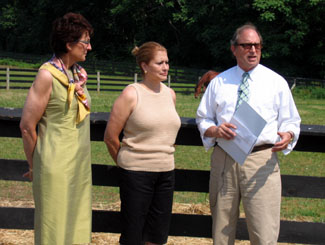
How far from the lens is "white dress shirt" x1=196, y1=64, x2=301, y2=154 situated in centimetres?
345

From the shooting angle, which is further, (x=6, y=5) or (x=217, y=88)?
(x=6, y=5)

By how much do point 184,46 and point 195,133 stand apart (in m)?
44.5

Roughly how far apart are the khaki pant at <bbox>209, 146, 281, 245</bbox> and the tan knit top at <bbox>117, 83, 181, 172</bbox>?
1.11 ft

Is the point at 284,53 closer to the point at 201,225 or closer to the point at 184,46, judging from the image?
the point at 184,46

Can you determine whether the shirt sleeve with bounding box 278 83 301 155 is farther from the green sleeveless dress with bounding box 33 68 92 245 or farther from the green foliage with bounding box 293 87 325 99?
the green foliage with bounding box 293 87 325 99

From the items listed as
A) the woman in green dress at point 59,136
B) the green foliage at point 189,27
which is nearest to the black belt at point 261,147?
the woman in green dress at point 59,136

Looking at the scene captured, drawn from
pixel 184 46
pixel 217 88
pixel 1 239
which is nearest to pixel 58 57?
pixel 217 88

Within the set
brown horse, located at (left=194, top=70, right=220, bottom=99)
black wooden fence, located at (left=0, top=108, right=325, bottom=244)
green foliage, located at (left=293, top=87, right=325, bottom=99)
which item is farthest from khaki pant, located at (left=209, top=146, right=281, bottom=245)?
green foliage, located at (left=293, top=87, right=325, bottom=99)

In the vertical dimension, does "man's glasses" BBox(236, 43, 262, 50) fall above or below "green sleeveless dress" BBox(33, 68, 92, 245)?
above

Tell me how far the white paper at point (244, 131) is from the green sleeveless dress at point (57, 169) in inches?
36.4

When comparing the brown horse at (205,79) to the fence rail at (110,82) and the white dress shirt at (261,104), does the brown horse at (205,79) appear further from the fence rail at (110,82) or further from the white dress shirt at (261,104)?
the fence rail at (110,82)

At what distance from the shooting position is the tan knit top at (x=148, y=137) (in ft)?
11.3

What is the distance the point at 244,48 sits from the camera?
3.51 metres

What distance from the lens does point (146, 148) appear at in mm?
3438
